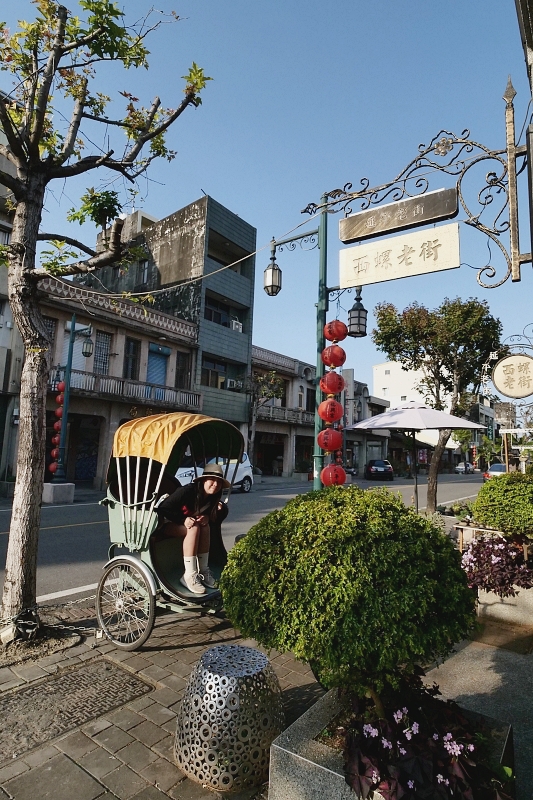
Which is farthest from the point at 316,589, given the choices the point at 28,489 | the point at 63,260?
the point at 63,260

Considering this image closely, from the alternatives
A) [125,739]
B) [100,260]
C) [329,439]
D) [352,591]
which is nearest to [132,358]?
[329,439]

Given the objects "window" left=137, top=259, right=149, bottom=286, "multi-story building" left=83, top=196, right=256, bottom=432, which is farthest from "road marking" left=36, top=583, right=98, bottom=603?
"window" left=137, top=259, right=149, bottom=286

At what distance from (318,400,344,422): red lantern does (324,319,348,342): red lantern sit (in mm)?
1017

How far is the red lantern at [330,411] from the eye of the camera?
7.21 metres

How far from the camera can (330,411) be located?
23.6ft

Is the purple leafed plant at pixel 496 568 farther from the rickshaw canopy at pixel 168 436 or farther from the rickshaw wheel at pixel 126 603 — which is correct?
the rickshaw wheel at pixel 126 603

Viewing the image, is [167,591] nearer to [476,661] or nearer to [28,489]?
[28,489]

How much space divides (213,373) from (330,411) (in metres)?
20.4

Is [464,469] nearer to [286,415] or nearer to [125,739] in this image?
[286,415]

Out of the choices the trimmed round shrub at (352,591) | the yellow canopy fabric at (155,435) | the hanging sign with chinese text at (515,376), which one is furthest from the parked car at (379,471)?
the trimmed round shrub at (352,591)

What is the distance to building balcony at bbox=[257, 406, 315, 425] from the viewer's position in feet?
97.8

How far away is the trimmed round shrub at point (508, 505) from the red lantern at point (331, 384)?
253cm

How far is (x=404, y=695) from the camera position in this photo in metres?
2.33

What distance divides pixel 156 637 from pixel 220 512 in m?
1.42
